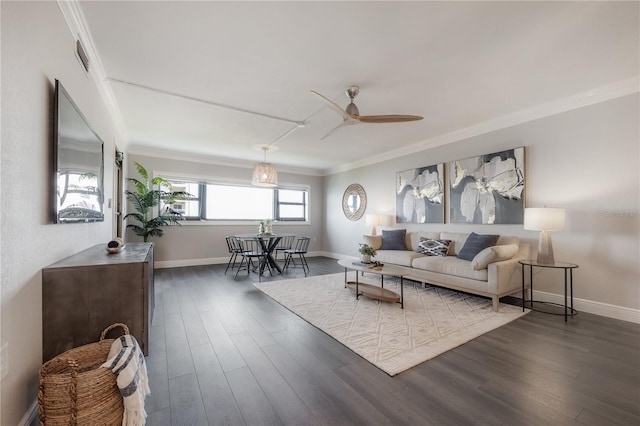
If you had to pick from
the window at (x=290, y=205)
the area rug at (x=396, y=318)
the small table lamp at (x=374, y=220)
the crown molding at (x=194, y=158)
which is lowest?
the area rug at (x=396, y=318)

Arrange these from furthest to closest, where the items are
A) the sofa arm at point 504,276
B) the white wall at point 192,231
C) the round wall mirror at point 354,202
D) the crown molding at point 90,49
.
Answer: the round wall mirror at point 354,202, the white wall at point 192,231, the sofa arm at point 504,276, the crown molding at point 90,49

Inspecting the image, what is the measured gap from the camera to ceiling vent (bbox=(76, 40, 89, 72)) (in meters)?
2.17

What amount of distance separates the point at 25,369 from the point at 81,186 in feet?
4.37

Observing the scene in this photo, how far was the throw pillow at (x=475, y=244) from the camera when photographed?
12.7ft

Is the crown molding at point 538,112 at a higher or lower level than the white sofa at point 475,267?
higher

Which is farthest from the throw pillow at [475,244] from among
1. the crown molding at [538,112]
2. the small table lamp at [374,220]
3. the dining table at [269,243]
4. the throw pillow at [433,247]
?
the dining table at [269,243]

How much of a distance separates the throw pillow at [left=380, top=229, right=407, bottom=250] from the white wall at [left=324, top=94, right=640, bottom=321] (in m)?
1.57

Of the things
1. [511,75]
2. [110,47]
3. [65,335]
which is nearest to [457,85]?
[511,75]

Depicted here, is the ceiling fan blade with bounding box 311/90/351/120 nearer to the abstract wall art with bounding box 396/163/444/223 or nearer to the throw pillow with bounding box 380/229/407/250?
the abstract wall art with bounding box 396/163/444/223

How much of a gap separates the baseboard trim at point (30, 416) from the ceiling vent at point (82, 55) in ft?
8.17

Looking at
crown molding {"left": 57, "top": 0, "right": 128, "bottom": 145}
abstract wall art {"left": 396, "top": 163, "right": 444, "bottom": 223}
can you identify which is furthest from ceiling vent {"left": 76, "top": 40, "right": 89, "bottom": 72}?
abstract wall art {"left": 396, "top": 163, "right": 444, "bottom": 223}

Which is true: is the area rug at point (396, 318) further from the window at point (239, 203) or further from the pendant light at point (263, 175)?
the window at point (239, 203)

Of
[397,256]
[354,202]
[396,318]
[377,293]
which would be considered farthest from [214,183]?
[396,318]

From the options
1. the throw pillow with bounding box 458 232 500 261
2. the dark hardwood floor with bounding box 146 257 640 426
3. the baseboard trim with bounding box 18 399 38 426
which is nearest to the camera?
the baseboard trim with bounding box 18 399 38 426
